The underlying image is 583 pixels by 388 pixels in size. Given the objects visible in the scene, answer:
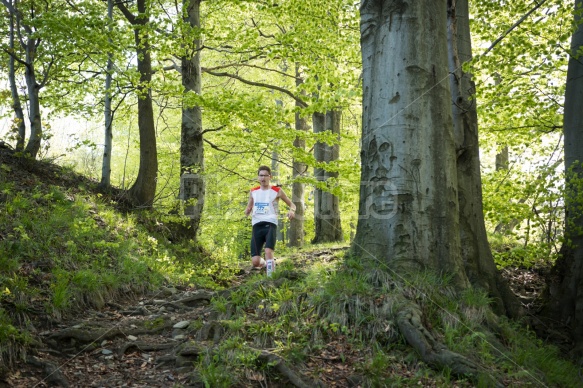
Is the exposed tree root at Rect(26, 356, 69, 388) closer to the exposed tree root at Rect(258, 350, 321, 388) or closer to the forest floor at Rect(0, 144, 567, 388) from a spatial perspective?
the forest floor at Rect(0, 144, 567, 388)

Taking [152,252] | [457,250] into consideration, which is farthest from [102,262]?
[457,250]

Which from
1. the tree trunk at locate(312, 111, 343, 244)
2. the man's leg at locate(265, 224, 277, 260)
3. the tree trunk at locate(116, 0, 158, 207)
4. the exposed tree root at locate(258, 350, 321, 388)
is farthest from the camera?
the tree trunk at locate(312, 111, 343, 244)

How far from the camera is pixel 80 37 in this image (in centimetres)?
904

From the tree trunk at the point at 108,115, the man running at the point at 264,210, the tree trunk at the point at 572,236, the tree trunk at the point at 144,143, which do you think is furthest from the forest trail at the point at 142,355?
the tree trunk at the point at 144,143

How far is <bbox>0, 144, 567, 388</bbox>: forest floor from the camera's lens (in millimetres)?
4066

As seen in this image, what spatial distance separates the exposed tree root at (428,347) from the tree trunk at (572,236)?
13.2 feet

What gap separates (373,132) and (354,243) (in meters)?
1.39

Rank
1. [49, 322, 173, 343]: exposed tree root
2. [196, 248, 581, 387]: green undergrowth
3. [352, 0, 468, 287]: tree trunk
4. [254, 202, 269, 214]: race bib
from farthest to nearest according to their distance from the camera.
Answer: [254, 202, 269, 214]: race bib, [352, 0, 468, 287]: tree trunk, [49, 322, 173, 343]: exposed tree root, [196, 248, 581, 387]: green undergrowth

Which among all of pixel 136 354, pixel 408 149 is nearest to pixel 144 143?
pixel 136 354

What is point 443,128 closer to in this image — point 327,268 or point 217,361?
point 327,268

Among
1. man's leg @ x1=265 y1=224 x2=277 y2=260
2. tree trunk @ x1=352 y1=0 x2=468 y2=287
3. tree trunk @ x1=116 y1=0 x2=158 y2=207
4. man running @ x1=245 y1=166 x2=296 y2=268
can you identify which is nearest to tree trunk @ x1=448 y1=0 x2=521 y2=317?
tree trunk @ x1=352 y1=0 x2=468 y2=287

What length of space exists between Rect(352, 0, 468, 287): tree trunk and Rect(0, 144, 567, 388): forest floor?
1.54m

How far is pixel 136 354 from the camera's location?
4727mm

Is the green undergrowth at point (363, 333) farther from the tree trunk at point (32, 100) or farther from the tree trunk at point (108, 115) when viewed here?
the tree trunk at point (32, 100)
